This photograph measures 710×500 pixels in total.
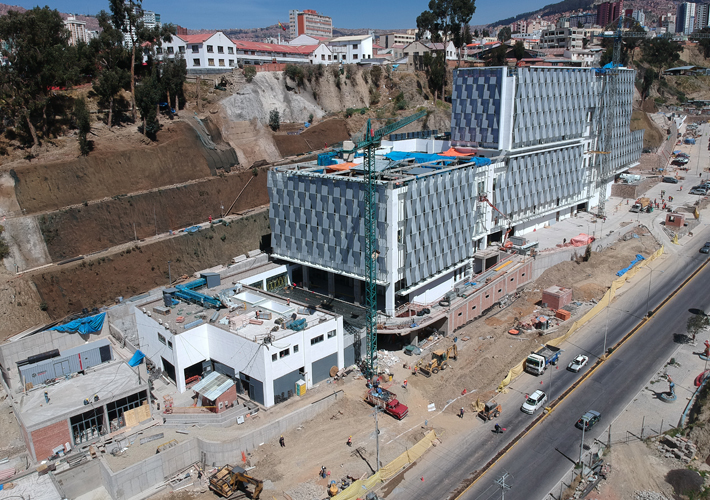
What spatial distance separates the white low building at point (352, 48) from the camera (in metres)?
133

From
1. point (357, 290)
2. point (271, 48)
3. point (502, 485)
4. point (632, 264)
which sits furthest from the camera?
point (271, 48)

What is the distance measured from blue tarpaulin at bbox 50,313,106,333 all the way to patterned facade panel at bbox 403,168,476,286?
3213cm

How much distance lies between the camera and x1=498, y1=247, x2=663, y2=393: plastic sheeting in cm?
5106

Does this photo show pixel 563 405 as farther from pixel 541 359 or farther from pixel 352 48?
pixel 352 48

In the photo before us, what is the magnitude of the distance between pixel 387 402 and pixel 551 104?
2072 inches

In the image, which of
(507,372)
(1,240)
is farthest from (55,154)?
(507,372)

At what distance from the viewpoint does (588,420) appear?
144ft

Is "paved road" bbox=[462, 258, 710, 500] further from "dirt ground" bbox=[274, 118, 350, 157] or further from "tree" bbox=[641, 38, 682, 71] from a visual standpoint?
"tree" bbox=[641, 38, 682, 71]

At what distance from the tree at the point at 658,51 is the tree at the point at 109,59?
168828mm

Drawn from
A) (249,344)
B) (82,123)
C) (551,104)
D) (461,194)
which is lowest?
(249,344)

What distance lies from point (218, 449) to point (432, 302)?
1154 inches

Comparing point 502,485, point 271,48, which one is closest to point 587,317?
point 502,485

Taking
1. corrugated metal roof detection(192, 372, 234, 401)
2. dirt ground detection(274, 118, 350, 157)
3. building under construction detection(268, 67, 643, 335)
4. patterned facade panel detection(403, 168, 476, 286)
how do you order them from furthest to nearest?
dirt ground detection(274, 118, 350, 157), building under construction detection(268, 67, 643, 335), patterned facade panel detection(403, 168, 476, 286), corrugated metal roof detection(192, 372, 234, 401)

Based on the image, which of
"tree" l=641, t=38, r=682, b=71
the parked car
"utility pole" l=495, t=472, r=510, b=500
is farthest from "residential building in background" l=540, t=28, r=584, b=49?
"utility pole" l=495, t=472, r=510, b=500
